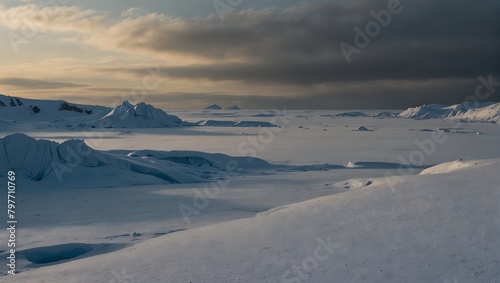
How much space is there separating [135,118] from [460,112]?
79929mm

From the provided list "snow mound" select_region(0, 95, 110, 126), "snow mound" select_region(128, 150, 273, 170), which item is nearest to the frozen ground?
"snow mound" select_region(128, 150, 273, 170)

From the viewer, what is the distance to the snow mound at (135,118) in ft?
240

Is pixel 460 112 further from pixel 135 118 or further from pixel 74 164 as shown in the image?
pixel 74 164

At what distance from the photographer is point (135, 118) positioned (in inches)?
3009

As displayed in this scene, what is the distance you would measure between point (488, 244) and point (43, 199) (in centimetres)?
1342

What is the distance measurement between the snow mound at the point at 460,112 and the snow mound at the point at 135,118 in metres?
64.9

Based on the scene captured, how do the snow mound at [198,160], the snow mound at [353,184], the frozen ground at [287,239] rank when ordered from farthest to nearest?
the snow mound at [198,160] → the snow mound at [353,184] → the frozen ground at [287,239]

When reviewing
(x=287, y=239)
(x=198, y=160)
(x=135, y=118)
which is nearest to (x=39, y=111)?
(x=135, y=118)

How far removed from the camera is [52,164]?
61.8ft

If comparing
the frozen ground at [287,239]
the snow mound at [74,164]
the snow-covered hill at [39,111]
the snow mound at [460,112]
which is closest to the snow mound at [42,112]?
the snow-covered hill at [39,111]

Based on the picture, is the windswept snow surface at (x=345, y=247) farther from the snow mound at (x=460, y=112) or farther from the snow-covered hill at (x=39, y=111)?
the snow mound at (x=460, y=112)

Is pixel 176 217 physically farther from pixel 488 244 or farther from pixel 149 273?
pixel 488 244

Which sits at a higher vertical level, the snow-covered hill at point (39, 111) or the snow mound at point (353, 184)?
the snow-covered hill at point (39, 111)

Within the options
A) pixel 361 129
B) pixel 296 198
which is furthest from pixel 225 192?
pixel 361 129
